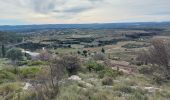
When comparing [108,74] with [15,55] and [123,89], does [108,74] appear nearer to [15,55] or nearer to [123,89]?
[123,89]

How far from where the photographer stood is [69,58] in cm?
2352

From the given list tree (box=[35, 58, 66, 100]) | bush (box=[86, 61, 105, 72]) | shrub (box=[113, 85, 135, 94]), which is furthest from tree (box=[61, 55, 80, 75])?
shrub (box=[113, 85, 135, 94])

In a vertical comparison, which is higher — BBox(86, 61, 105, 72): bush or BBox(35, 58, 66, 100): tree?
BBox(35, 58, 66, 100): tree

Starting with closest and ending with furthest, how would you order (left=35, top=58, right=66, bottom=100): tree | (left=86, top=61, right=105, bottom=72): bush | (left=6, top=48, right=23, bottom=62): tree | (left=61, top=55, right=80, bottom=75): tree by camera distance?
(left=35, top=58, right=66, bottom=100): tree, (left=61, top=55, right=80, bottom=75): tree, (left=86, top=61, right=105, bottom=72): bush, (left=6, top=48, right=23, bottom=62): tree

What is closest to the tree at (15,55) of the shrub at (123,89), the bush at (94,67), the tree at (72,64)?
the bush at (94,67)

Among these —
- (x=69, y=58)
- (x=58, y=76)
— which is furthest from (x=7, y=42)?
(x=58, y=76)

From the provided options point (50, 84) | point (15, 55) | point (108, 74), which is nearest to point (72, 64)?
point (108, 74)

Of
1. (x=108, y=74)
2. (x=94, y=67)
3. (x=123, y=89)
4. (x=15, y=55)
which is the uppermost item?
(x=123, y=89)

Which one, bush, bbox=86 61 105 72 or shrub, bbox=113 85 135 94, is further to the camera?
bush, bbox=86 61 105 72

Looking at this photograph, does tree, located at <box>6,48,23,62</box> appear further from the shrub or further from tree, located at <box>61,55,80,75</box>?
the shrub

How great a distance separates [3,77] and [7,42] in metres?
95.4

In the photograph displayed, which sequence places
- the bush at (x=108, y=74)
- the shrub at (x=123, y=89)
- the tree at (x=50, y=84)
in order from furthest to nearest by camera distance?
1. the bush at (x=108, y=74)
2. the shrub at (x=123, y=89)
3. the tree at (x=50, y=84)

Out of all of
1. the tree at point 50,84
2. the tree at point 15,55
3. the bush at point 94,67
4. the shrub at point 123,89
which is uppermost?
the tree at point 50,84

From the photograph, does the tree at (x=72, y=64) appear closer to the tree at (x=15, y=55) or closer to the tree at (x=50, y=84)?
the tree at (x=50, y=84)
